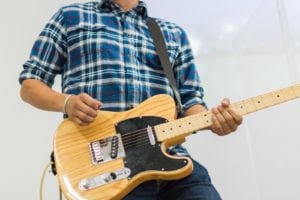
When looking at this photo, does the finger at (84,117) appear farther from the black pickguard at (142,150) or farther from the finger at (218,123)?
the finger at (218,123)

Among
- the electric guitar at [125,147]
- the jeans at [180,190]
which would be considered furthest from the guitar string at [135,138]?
the jeans at [180,190]

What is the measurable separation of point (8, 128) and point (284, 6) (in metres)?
1.21

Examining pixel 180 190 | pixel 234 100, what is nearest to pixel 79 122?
pixel 180 190

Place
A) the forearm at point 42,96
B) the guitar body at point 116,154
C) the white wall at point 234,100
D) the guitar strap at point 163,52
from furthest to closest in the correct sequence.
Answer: the white wall at point 234,100 → the guitar strap at point 163,52 → the forearm at point 42,96 → the guitar body at point 116,154

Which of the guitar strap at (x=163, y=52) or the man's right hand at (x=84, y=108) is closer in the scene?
the man's right hand at (x=84, y=108)

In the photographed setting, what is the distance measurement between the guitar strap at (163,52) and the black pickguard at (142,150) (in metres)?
0.15

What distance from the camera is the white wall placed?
1306mm

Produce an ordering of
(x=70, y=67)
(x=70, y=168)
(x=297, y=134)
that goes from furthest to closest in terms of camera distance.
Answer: (x=297, y=134)
(x=70, y=67)
(x=70, y=168)

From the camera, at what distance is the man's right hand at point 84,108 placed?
0.81 metres

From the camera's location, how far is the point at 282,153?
4.25 feet

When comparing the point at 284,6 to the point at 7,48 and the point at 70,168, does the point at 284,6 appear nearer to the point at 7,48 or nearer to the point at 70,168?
the point at 70,168

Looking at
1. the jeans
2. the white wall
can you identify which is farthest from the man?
the white wall

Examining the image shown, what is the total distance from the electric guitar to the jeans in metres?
0.05

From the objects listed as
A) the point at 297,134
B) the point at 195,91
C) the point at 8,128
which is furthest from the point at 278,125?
the point at 8,128
